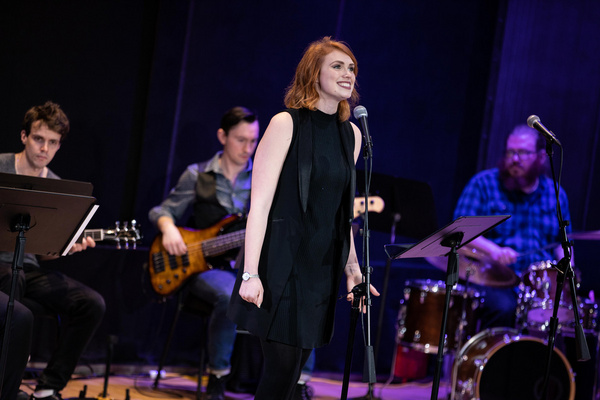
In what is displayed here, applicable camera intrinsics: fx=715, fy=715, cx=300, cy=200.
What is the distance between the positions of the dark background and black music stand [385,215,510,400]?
182 cm

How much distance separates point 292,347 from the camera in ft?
9.53

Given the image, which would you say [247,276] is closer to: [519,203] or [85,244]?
[85,244]

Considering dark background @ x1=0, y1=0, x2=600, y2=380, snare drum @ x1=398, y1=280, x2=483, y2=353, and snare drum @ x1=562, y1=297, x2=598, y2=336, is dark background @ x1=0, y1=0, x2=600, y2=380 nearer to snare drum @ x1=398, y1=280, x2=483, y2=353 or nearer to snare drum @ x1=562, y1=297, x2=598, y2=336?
snare drum @ x1=398, y1=280, x2=483, y2=353

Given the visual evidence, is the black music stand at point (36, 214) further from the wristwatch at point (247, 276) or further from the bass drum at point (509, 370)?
the bass drum at point (509, 370)

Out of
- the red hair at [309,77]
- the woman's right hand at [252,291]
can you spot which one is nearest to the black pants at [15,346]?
the woman's right hand at [252,291]

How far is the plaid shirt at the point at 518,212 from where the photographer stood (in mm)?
5598

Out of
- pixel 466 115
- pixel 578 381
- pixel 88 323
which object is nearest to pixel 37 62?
pixel 88 323

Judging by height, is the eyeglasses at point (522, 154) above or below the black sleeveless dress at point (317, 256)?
above

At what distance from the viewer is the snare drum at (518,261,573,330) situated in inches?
190

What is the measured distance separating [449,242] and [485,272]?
6.14ft

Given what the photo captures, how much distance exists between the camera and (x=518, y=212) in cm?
565

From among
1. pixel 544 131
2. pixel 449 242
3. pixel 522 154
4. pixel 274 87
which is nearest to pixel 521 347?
pixel 522 154

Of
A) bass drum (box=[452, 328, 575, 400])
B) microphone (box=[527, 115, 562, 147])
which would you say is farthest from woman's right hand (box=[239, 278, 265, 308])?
bass drum (box=[452, 328, 575, 400])

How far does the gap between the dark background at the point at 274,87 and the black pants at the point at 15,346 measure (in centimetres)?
142
